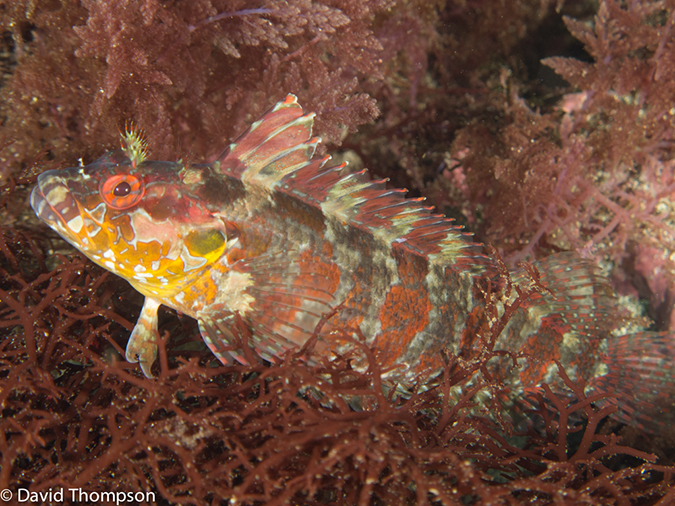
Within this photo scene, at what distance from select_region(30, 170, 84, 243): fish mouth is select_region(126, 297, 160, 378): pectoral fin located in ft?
2.28

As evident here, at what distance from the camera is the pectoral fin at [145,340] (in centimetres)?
246

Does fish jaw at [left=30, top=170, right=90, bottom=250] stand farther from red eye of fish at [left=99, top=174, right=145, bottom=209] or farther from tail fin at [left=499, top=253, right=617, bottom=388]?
tail fin at [left=499, top=253, right=617, bottom=388]

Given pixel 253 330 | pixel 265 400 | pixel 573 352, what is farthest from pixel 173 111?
pixel 573 352

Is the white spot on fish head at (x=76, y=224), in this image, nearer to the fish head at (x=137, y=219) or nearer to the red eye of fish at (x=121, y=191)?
the fish head at (x=137, y=219)

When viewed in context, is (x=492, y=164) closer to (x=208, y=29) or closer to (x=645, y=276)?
(x=645, y=276)

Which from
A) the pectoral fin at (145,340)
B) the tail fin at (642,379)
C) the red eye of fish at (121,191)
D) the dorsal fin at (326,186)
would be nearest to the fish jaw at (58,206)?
the red eye of fish at (121,191)

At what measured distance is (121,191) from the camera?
2.39 meters

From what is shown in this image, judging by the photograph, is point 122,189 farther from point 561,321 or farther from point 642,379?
point 642,379

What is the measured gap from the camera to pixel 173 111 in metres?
3.65

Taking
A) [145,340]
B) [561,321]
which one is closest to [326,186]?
[145,340]

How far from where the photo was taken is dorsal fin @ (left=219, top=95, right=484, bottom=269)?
2650 millimetres

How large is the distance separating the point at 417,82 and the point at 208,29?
298 cm

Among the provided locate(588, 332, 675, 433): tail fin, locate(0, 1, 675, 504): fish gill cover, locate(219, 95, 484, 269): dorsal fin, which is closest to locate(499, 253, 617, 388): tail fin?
locate(588, 332, 675, 433): tail fin

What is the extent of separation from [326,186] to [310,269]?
0.62 metres
